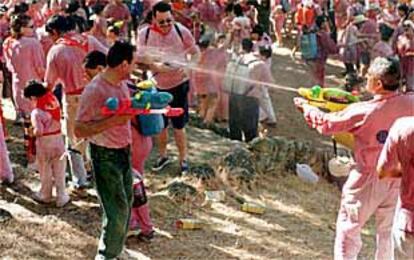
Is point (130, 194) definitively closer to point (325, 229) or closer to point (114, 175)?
point (114, 175)

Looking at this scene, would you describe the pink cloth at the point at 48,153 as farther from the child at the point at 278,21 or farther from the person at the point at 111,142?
the child at the point at 278,21

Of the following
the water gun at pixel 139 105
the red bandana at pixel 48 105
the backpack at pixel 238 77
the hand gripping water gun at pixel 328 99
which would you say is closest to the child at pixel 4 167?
the red bandana at pixel 48 105

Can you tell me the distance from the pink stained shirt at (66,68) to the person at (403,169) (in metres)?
3.46

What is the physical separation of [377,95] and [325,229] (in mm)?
2407

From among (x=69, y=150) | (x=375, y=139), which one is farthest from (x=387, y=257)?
(x=69, y=150)

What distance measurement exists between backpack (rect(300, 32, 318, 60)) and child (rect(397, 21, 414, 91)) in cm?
141

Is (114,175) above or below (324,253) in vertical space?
above

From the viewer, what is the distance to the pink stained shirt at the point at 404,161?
4617 millimetres

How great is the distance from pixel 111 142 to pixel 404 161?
1.99 m

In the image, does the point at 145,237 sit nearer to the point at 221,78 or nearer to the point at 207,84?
the point at 221,78

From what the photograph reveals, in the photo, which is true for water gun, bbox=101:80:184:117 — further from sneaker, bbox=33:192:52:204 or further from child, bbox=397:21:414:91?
child, bbox=397:21:414:91

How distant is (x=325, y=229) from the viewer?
7.49 m

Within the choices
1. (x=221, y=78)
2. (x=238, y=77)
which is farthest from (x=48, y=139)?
(x=221, y=78)

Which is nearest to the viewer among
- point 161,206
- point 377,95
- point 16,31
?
point 377,95
